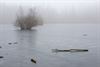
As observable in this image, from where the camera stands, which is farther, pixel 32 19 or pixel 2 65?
pixel 32 19

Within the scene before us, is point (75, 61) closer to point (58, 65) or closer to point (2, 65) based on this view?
point (58, 65)

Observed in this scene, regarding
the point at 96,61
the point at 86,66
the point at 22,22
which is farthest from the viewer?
the point at 22,22

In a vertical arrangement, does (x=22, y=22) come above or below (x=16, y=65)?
below

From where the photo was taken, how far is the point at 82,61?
2767 cm

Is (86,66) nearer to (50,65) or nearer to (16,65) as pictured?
(50,65)

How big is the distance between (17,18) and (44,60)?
82.8 m

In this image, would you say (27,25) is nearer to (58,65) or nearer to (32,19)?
(32,19)

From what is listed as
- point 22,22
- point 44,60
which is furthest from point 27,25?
point 44,60

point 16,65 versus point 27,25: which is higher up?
point 16,65

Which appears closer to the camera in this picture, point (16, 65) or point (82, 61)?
point (16, 65)

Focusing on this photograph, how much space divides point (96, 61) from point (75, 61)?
241 centimetres

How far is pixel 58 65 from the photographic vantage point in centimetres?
2523

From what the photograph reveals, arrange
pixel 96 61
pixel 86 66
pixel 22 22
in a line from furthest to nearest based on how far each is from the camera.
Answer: pixel 22 22, pixel 96 61, pixel 86 66

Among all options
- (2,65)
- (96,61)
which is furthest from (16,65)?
(96,61)
